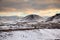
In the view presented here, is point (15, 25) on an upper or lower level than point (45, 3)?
lower

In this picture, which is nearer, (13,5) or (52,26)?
(13,5)

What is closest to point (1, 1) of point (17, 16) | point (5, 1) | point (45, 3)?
point (5, 1)

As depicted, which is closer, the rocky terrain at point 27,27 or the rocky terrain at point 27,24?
the rocky terrain at point 27,27

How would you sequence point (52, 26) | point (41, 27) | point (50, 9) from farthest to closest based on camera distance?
point (52, 26) → point (41, 27) → point (50, 9)

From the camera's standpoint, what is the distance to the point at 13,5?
367 cm

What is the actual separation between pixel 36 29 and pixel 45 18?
0.43 meters

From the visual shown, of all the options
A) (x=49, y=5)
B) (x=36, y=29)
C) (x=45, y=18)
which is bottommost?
(x=36, y=29)

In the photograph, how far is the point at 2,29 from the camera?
3945 mm

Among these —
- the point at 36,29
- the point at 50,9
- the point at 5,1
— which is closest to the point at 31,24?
the point at 36,29

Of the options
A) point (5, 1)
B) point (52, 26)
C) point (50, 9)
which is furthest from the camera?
point (52, 26)

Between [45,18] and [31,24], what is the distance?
611 millimetres

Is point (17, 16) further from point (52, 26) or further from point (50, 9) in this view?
point (52, 26)

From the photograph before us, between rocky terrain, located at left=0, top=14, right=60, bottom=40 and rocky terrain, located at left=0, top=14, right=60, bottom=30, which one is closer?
rocky terrain, located at left=0, top=14, right=60, bottom=40

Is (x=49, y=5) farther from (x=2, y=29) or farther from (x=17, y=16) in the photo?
(x=2, y=29)
